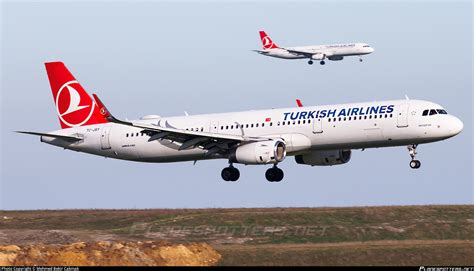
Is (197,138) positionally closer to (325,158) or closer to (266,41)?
(325,158)

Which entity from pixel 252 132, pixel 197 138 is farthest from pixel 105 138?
pixel 252 132

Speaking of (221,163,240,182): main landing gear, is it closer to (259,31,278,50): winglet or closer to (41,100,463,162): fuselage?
(41,100,463,162): fuselage

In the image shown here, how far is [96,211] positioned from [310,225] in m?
16.2

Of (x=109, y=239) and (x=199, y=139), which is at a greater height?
(x=199, y=139)

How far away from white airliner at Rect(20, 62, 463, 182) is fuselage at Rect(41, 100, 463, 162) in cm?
6

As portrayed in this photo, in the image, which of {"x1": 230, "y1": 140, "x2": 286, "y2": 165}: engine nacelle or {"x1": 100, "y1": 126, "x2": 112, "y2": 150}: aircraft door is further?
{"x1": 100, "y1": 126, "x2": 112, "y2": 150}: aircraft door

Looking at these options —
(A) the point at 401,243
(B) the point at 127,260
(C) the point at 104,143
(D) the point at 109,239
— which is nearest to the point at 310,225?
(A) the point at 401,243

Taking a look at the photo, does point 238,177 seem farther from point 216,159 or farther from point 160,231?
point 160,231

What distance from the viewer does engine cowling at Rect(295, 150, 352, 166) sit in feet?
238

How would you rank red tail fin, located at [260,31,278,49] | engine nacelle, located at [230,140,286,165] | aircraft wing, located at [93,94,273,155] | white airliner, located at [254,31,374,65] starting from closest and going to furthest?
engine nacelle, located at [230,140,286,165] < aircraft wing, located at [93,94,273,155] < white airliner, located at [254,31,374,65] < red tail fin, located at [260,31,278,49]

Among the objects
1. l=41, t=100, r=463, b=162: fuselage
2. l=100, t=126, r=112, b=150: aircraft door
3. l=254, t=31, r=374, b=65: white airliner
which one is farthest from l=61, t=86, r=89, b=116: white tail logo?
l=254, t=31, r=374, b=65: white airliner

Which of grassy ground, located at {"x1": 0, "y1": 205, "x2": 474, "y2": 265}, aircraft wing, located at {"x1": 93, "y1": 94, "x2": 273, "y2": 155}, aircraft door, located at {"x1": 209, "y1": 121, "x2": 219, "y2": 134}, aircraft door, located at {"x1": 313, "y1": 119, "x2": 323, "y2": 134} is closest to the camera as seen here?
grassy ground, located at {"x1": 0, "y1": 205, "x2": 474, "y2": 265}

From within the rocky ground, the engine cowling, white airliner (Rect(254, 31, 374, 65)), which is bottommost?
the rocky ground

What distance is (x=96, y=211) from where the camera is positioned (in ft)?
224
